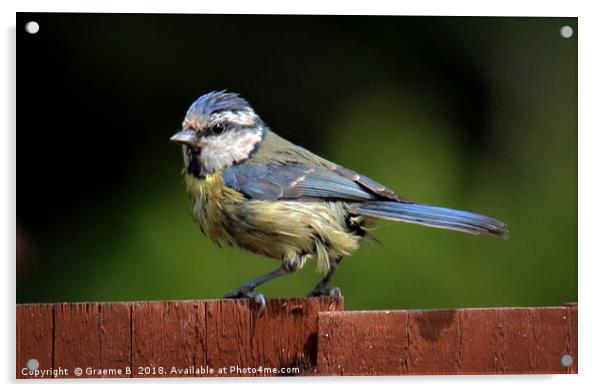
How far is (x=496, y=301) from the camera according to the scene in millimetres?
3633

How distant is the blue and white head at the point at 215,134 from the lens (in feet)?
11.3

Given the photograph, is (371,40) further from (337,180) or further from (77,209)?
(77,209)

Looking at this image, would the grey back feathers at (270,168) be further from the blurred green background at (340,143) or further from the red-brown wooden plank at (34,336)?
the red-brown wooden plank at (34,336)

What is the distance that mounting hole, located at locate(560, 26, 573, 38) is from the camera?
3459mm

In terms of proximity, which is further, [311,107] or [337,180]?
[311,107]

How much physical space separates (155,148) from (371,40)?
903 mm

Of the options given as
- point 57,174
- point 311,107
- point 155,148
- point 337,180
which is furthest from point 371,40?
point 57,174

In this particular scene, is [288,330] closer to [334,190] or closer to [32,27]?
[334,190]

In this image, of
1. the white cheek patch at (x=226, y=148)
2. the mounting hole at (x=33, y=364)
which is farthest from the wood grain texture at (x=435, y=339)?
the mounting hole at (x=33, y=364)

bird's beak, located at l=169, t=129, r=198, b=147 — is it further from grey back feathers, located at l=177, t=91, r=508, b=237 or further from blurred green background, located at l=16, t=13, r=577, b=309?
blurred green background, located at l=16, t=13, r=577, b=309

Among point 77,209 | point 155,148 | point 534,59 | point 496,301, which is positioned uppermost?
point 534,59

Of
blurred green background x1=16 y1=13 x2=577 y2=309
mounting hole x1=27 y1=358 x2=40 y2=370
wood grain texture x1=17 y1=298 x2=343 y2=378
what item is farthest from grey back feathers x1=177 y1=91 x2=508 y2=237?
mounting hole x1=27 y1=358 x2=40 y2=370

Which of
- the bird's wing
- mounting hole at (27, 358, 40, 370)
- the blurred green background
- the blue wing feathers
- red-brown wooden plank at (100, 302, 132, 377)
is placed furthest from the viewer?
the blurred green background

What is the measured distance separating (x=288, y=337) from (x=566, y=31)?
144 cm
